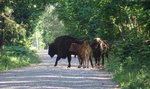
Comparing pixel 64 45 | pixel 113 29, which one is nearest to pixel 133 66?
pixel 64 45

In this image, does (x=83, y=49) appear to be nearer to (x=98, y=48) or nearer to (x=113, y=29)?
(x=98, y=48)

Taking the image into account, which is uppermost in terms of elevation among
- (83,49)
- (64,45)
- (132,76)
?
(64,45)

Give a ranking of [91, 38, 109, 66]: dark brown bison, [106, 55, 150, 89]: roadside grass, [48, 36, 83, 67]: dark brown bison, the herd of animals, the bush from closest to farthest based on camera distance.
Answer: [106, 55, 150, 89]: roadside grass → the bush → [91, 38, 109, 66]: dark brown bison → the herd of animals → [48, 36, 83, 67]: dark brown bison

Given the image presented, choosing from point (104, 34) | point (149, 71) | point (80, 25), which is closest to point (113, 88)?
point (149, 71)

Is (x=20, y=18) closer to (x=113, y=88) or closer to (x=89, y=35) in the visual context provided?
(x=89, y=35)

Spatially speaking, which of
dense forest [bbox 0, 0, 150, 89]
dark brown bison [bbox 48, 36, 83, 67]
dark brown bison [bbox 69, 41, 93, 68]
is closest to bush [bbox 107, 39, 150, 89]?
dense forest [bbox 0, 0, 150, 89]

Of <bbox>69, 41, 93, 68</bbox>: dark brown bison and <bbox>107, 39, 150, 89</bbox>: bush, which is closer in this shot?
<bbox>107, 39, 150, 89</bbox>: bush

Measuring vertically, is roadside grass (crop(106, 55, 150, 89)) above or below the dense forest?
below

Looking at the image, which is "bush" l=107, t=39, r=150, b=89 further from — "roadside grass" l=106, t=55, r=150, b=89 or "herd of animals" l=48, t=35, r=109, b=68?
"herd of animals" l=48, t=35, r=109, b=68

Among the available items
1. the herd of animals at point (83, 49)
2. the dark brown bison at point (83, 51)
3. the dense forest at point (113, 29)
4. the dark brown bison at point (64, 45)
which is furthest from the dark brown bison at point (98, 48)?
the dark brown bison at point (64, 45)

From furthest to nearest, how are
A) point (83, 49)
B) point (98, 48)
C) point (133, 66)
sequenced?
1. point (83, 49)
2. point (98, 48)
3. point (133, 66)

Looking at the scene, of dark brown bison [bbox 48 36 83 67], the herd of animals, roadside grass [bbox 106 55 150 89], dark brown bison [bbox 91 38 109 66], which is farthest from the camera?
dark brown bison [bbox 48 36 83 67]

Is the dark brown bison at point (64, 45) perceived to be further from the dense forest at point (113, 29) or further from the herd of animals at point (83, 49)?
the dense forest at point (113, 29)

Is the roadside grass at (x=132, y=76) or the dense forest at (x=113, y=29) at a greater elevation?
the dense forest at (x=113, y=29)
